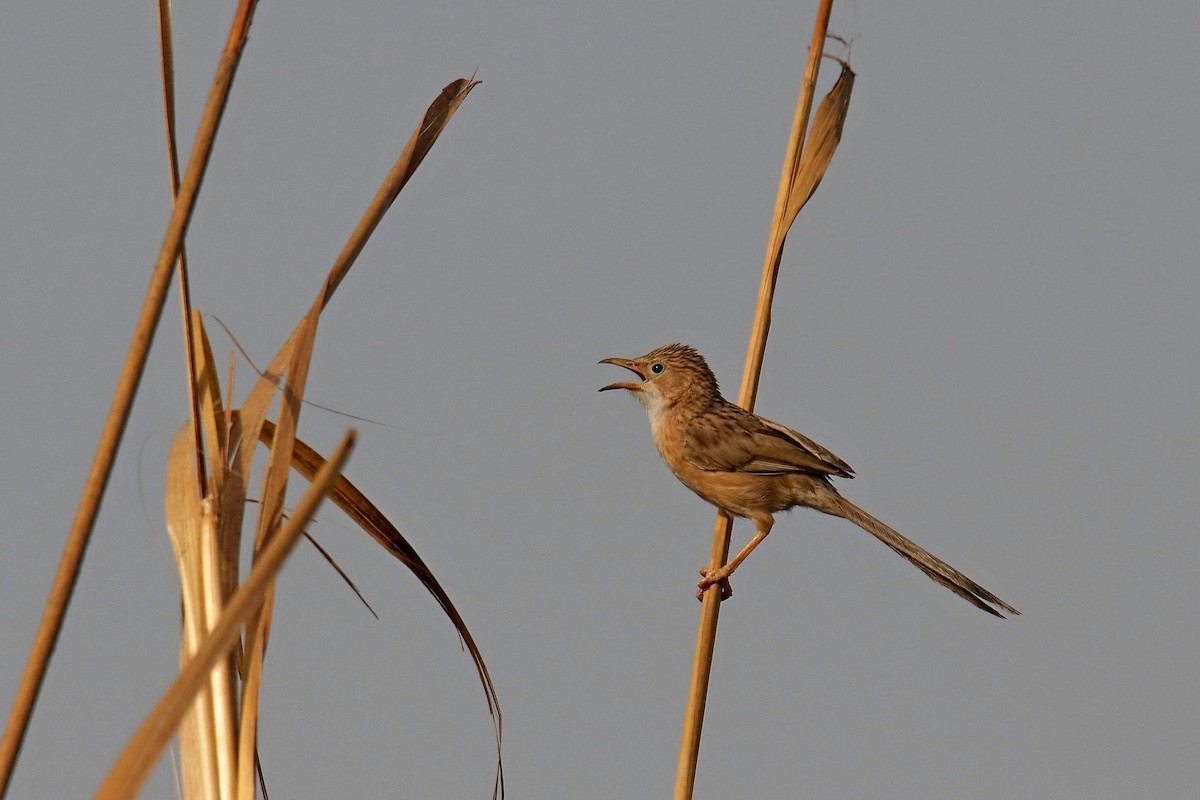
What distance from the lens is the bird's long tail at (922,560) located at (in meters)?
4.79

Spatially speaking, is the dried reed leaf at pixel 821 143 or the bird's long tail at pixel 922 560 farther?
the bird's long tail at pixel 922 560

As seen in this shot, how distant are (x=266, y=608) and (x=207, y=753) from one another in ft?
1.34

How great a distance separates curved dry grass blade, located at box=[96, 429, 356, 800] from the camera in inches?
52.5

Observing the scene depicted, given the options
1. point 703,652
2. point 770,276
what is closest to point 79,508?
point 703,652

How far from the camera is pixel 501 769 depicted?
2.81m

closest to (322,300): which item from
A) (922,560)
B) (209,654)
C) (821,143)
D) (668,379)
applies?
(209,654)

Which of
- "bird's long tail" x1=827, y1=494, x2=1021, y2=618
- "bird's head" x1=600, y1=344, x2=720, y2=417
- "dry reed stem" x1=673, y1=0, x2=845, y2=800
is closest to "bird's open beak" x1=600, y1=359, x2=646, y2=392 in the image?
"bird's head" x1=600, y1=344, x2=720, y2=417

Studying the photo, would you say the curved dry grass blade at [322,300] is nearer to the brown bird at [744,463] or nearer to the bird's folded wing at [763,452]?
the brown bird at [744,463]

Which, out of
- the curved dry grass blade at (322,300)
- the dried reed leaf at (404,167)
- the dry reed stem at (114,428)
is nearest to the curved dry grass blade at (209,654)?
the dry reed stem at (114,428)

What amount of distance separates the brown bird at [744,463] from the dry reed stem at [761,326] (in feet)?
5.39

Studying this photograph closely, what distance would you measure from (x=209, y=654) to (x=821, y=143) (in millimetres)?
3313

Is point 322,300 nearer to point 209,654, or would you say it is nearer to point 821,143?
point 209,654

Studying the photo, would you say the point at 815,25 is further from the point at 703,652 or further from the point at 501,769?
the point at 501,769

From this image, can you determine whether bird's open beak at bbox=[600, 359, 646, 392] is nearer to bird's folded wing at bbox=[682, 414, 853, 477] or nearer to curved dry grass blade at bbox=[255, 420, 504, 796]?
bird's folded wing at bbox=[682, 414, 853, 477]
